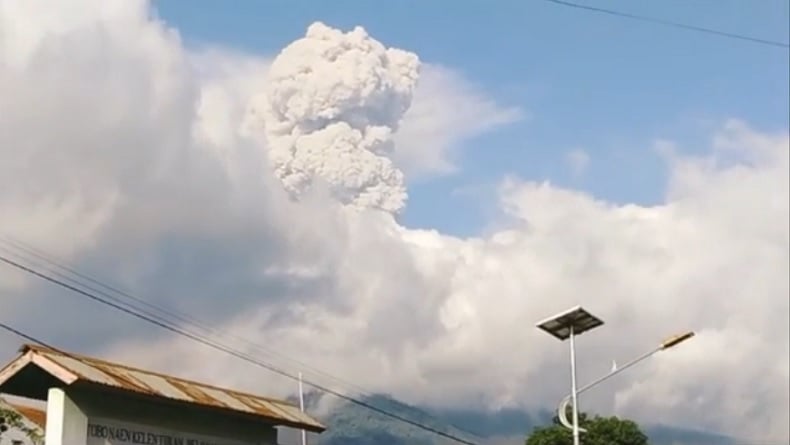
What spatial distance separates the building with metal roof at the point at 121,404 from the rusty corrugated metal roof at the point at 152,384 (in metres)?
0.01

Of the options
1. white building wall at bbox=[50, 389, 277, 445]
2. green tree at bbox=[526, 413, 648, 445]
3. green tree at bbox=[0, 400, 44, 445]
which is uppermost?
green tree at bbox=[526, 413, 648, 445]

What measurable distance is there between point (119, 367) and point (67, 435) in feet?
7.51

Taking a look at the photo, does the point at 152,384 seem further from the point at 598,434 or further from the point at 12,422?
the point at 598,434

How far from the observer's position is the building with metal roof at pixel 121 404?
20.1 metres

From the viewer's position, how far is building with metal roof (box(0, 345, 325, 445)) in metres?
20.1

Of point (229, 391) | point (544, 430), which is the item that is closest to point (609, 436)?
point (544, 430)

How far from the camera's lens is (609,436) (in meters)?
82.7

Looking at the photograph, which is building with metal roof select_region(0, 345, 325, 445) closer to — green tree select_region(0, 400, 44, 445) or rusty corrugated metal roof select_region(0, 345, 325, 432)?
rusty corrugated metal roof select_region(0, 345, 325, 432)

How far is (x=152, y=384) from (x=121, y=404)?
1060 mm

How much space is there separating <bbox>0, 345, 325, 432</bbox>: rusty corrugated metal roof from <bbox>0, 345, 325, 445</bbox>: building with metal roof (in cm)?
1

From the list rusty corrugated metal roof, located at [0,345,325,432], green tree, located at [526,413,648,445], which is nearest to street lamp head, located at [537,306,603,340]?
rusty corrugated metal roof, located at [0,345,325,432]

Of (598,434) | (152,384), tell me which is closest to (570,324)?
(152,384)

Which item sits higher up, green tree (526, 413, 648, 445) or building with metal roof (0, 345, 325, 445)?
green tree (526, 413, 648, 445)

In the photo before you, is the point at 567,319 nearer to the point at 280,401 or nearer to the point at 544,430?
the point at 280,401
